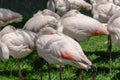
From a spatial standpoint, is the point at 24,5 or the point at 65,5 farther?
the point at 24,5

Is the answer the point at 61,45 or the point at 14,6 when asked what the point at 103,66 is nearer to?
the point at 61,45

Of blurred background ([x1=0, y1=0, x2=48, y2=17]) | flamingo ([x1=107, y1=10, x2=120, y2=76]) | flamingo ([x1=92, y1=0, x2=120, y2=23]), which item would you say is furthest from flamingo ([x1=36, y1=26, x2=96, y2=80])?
blurred background ([x1=0, y1=0, x2=48, y2=17])

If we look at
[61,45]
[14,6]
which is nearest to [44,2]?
[14,6]

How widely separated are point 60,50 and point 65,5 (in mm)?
3664

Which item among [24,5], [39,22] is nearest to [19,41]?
[39,22]

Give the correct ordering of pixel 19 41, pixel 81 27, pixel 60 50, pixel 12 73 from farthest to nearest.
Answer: pixel 12 73, pixel 81 27, pixel 19 41, pixel 60 50

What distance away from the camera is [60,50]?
4.95 m

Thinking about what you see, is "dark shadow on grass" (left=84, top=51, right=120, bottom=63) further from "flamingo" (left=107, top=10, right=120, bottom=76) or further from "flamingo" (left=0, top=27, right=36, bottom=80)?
"flamingo" (left=0, top=27, right=36, bottom=80)

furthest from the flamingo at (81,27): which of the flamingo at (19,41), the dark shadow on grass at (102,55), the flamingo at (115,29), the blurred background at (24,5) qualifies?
the blurred background at (24,5)

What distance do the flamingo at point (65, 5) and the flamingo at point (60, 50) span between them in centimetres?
299

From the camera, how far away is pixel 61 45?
4.97 m

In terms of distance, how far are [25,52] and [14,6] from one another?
522 cm

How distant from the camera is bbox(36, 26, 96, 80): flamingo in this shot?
15.8 ft

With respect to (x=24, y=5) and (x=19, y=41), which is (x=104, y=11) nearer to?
(x=19, y=41)
